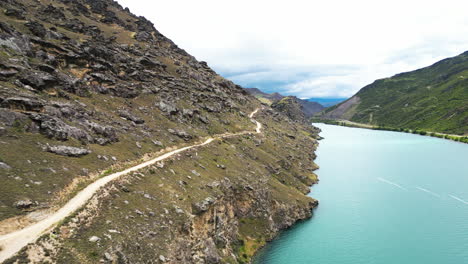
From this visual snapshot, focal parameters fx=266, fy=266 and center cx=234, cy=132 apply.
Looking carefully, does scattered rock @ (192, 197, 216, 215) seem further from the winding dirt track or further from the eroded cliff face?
the winding dirt track

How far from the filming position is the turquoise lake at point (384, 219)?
183ft

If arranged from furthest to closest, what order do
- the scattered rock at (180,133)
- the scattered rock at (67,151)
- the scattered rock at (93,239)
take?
the scattered rock at (180,133)
the scattered rock at (67,151)
the scattered rock at (93,239)

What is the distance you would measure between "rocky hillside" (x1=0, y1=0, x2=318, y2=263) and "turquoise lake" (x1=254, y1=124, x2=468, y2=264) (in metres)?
6.81

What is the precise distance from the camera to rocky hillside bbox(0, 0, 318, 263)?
3231 centimetres

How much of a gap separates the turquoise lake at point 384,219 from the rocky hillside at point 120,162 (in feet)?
22.3

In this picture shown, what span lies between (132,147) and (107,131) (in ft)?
19.8

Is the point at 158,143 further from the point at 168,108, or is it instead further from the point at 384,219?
the point at 384,219

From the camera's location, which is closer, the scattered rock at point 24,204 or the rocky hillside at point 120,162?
the scattered rock at point 24,204

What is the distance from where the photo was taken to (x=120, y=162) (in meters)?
49.1

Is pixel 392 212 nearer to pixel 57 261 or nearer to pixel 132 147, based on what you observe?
pixel 132 147

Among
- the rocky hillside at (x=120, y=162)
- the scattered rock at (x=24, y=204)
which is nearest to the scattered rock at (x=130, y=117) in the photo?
the rocky hillside at (x=120, y=162)

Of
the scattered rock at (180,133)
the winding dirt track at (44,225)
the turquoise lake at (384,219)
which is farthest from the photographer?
the scattered rock at (180,133)

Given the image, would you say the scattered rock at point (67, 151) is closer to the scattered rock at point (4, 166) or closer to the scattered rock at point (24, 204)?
the scattered rock at point (4, 166)

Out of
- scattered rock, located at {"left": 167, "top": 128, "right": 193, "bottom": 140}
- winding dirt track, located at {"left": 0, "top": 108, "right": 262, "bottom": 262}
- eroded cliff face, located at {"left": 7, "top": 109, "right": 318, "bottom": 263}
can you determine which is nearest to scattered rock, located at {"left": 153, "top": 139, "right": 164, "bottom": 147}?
eroded cliff face, located at {"left": 7, "top": 109, "right": 318, "bottom": 263}
